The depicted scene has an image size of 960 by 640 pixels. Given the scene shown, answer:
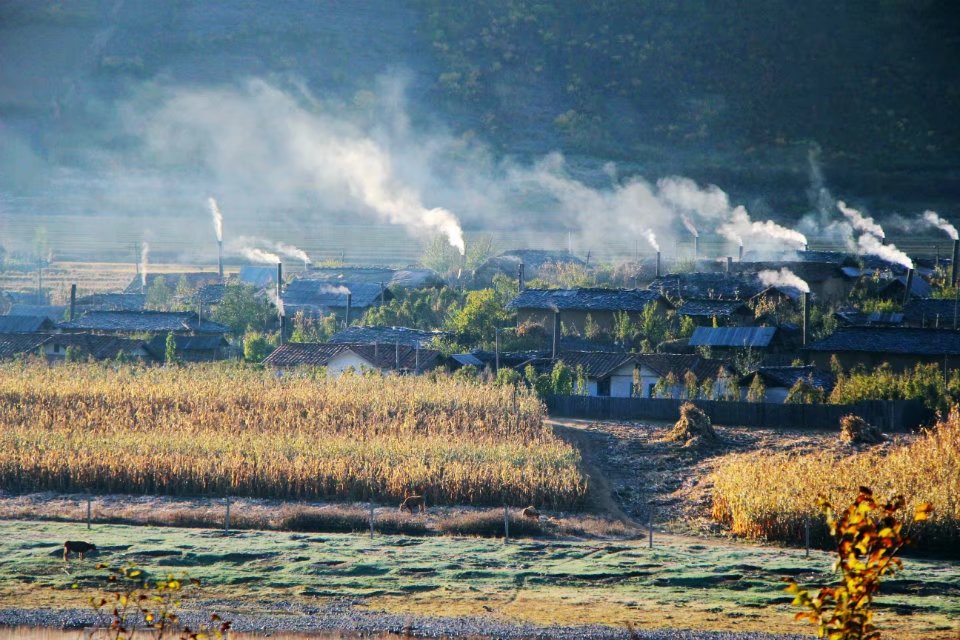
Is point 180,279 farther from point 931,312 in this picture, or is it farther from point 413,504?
point 413,504

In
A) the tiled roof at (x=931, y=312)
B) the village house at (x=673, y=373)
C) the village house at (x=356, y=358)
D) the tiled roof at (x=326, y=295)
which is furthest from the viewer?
the tiled roof at (x=326, y=295)

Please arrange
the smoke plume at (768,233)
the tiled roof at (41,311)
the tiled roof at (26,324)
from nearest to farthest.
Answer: the tiled roof at (26,324)
the tiled roof at (41,311)
the smoke plume at (768,233)

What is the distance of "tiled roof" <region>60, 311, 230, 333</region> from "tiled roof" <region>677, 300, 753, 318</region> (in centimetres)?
2105

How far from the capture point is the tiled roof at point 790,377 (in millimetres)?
47469

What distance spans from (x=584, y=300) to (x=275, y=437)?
85.0 ft

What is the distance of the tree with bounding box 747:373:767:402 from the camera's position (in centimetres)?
4672

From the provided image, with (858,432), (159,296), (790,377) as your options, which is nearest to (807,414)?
(858,432)

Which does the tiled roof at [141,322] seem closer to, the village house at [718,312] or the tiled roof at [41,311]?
the tiled roof at [41,311]

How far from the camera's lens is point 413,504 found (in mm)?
30672

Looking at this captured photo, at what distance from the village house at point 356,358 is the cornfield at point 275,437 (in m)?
2.24

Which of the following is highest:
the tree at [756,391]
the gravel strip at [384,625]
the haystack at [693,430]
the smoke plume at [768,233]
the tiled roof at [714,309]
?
the smoke plume at [768,233]

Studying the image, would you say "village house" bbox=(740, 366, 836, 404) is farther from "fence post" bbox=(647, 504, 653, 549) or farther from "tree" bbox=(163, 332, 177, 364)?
"tree" bbox=(163, 332, 177, 364)

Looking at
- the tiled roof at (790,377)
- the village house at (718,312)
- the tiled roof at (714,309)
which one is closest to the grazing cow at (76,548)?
the tiled roof at (790,377)

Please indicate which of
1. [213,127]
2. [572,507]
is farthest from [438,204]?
[572,507]
